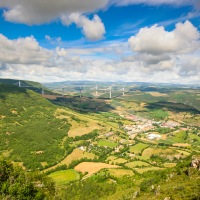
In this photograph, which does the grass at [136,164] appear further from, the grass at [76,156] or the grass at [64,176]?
the grass at [64,176]

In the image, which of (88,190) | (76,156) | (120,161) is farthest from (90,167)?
(88,190)

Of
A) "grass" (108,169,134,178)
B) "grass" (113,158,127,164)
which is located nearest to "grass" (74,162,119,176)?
"grass" (108,169,134,178)

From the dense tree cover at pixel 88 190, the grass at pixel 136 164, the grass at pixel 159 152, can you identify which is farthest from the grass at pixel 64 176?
the grass at pixel 159 152

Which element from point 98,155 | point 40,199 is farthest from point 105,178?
point 40,199

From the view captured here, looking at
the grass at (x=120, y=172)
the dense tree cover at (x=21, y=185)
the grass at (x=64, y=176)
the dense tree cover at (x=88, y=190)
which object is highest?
the dense tree cover at (x=21, y=185)

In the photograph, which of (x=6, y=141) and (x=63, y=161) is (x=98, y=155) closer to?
(x=63, y=161)
